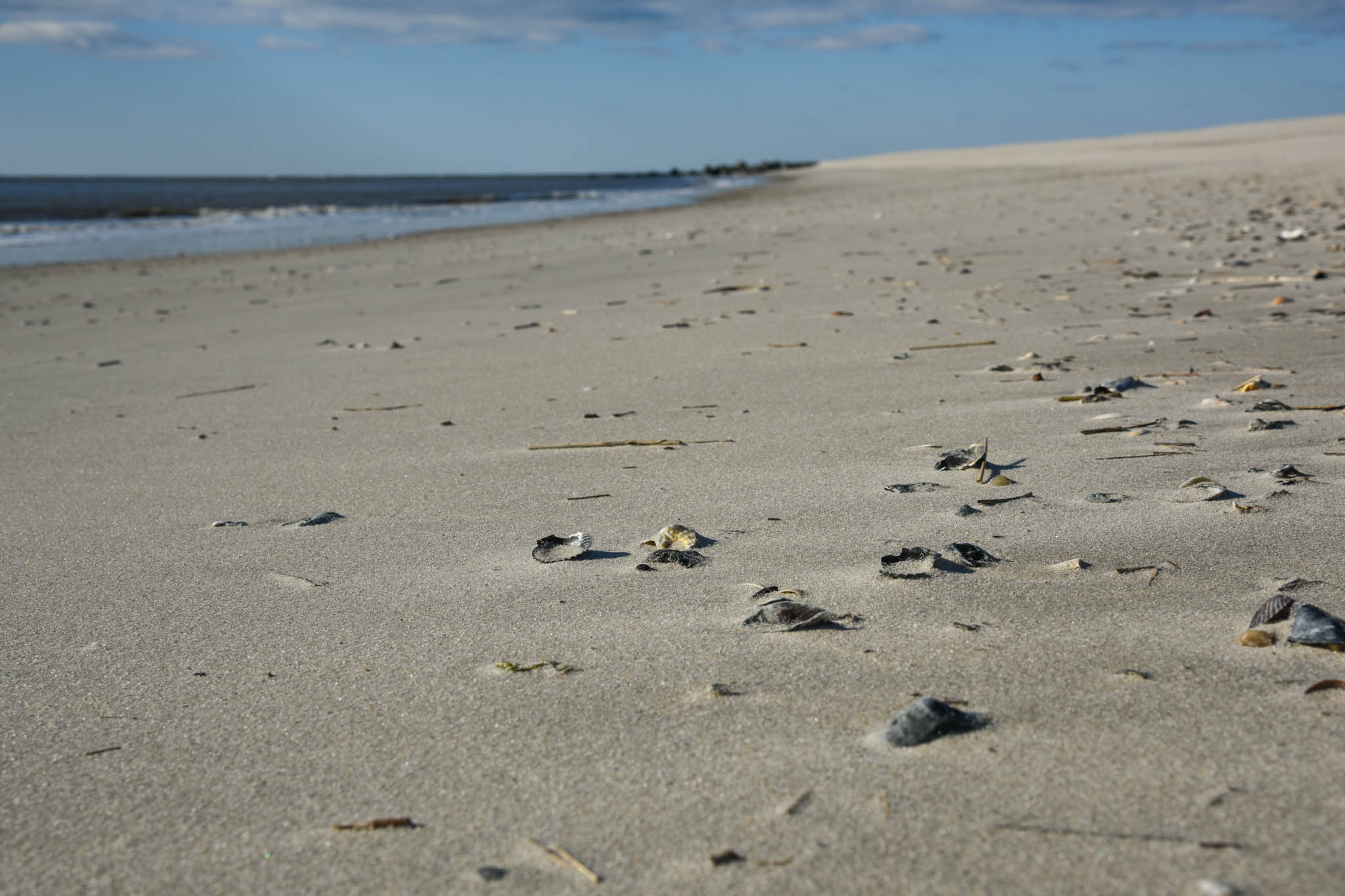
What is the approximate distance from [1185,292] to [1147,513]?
3313mm

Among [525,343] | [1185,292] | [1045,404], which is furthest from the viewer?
[1185,292]

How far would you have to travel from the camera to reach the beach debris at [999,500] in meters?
2.02

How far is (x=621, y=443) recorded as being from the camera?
265cm

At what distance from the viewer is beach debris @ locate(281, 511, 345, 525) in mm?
2133

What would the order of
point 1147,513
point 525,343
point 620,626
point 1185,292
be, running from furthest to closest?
point 1185,292, point 525,343, point 1147,513, point 620,626

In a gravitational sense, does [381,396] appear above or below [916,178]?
below

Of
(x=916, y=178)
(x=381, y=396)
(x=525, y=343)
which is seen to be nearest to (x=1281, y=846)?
(x=381, y=396)

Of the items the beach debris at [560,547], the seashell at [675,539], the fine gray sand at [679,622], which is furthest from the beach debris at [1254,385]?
the beach debris at [560,547]

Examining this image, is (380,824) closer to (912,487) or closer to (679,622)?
(679,622)

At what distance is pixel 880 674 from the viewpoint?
1355mm

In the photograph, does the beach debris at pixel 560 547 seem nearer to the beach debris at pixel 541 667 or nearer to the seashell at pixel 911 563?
the beach debris at pixel 541 667

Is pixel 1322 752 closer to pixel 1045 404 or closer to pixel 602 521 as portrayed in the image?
pixel 602 521

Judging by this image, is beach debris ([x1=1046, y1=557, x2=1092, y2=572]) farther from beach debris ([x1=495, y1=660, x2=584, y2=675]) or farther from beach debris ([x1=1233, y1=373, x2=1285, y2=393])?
beach debris ([x1=1233, y1=373, x2=1285, y2=393])

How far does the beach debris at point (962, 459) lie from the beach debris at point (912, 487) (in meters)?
0.13
